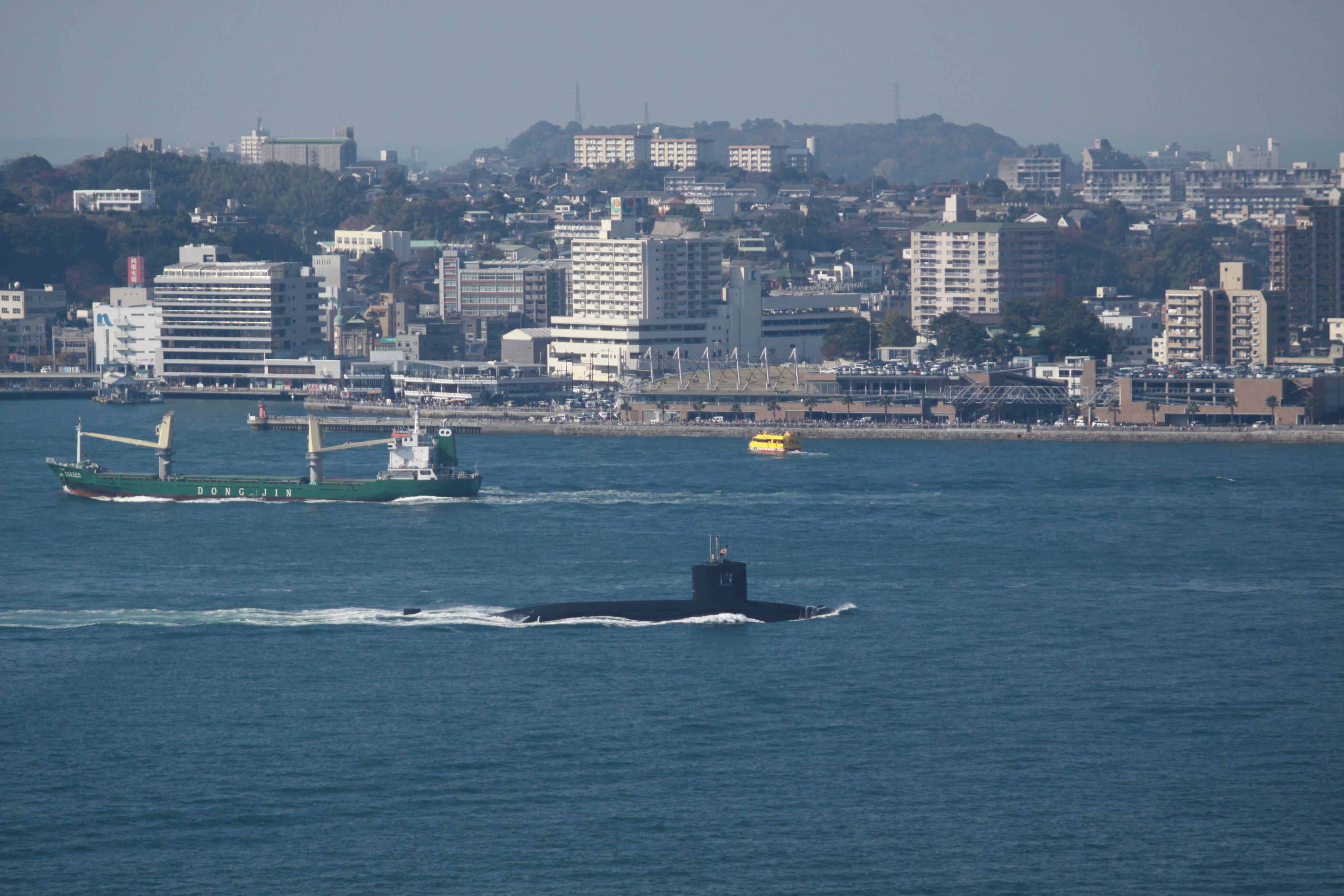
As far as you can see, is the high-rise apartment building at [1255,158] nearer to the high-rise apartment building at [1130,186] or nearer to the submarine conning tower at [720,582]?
the high-rise apartment building at [1130,186]

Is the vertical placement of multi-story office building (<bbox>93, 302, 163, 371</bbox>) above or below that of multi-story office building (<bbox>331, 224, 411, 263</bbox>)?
below

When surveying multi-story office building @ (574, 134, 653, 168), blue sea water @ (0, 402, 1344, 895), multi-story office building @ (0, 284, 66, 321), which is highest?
multi-story office building @ (574, 134, 653, 168)

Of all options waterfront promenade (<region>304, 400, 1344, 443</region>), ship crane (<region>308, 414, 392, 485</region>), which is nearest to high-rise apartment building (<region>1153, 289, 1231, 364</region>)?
waterfront promenade (<region>304, 400, 1344, 443</region>)

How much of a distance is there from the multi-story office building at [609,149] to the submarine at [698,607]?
138 meters

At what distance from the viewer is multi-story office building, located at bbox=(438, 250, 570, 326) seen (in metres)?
78.5

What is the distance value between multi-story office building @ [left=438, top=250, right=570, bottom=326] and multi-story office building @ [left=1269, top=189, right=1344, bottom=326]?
95.6 ft

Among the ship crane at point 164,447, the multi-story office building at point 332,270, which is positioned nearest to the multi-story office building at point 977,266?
the multi-story office building at point 332,270

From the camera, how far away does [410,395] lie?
59.3m

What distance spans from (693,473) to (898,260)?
67022 mm

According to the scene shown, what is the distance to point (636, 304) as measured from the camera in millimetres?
64188

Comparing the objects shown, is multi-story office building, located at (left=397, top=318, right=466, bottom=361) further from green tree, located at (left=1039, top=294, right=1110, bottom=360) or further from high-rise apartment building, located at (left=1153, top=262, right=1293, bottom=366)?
high-rise apartment building, located at (left=1153, top=262, right=1293, bottom=366)

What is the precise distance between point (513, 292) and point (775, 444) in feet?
117

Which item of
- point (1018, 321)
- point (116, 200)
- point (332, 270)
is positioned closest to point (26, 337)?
point (332, 270)

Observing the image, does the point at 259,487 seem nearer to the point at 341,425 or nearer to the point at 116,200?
the point at 341,425
